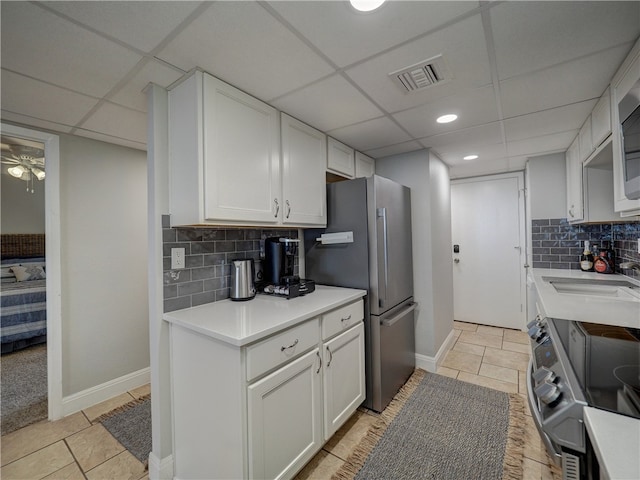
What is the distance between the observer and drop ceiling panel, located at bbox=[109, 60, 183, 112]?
1377 mm

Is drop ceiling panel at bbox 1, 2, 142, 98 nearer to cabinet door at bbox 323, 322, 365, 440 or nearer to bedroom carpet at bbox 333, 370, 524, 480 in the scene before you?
cabinet door at bbox 323, 322, 365, 440

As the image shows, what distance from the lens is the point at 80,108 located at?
66.7 inches

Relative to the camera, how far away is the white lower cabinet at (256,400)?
1205 mm

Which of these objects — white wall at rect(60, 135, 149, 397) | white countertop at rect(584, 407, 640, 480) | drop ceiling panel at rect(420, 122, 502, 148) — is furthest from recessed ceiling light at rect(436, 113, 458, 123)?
white wall at rect(60, 135, 149, 397)

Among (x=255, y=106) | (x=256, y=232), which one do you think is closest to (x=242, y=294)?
(x=256, y=232)

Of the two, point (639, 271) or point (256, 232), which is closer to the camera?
point (639, 271)

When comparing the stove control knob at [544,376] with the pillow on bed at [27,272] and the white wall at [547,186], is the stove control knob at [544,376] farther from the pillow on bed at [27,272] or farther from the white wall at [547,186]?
the pillow on bed at [27,272]

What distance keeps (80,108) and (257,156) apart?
1107 mm

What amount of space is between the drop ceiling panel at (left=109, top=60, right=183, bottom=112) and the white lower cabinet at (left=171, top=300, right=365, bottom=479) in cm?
131

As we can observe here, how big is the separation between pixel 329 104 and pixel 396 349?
191 cm

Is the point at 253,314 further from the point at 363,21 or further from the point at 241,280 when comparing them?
the point at 363,21

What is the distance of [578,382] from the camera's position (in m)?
0.81

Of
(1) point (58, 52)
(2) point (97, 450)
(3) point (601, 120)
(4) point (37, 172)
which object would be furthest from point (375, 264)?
(4) point (37, 172)

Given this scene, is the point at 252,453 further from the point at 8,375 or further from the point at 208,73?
the point at 8,375
